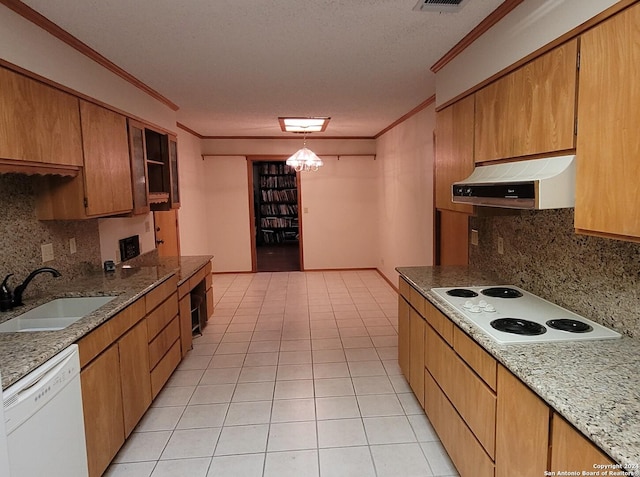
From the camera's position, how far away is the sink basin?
207cm

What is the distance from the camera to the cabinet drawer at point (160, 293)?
265 centimetres

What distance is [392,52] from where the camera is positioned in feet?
8.87

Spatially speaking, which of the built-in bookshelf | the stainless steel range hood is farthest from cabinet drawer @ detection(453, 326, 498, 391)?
the built-in bookshelf

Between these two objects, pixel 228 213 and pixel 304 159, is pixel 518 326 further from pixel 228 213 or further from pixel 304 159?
pixel 228 213

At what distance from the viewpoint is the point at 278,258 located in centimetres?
875

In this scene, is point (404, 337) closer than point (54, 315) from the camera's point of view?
No

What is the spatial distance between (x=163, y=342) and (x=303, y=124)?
3709 millimetres

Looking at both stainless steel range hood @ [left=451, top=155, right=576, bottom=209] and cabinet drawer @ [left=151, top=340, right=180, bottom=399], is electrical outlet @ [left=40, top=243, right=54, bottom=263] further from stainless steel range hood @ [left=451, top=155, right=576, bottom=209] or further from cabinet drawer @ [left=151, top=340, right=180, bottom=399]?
stainless steel range hood @ [left=451, top=155, right=576, bottom=209]

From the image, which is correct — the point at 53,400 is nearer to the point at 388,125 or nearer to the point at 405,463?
the point at 405,463

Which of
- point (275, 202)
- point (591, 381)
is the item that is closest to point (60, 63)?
point (591, 381)

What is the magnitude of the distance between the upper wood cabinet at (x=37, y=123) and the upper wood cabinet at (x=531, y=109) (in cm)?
245

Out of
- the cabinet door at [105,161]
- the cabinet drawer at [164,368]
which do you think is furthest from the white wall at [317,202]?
the cabinet drawer at [164,368]

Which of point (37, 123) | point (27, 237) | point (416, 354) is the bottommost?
point (416, 354)

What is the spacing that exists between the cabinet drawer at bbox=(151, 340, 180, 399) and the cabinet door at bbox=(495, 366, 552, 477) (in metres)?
2.20
